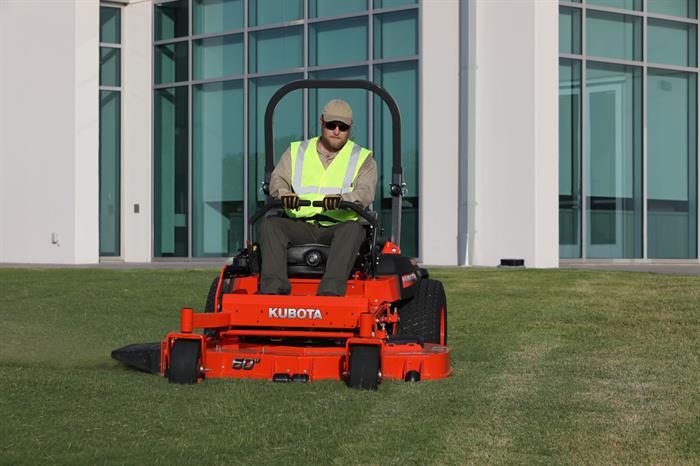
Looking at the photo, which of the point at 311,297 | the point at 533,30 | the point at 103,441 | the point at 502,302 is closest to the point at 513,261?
the point at 533,30

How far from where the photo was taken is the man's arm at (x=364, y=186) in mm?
7484

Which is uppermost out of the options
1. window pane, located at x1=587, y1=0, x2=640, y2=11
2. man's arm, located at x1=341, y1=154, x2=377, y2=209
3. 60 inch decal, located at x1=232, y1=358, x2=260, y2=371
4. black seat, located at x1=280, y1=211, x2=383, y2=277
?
window pane, located at x1=587, y1=0, x2=640, y2=11

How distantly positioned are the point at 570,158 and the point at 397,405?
618 inches

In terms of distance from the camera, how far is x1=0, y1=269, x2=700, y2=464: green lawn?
16.2ft

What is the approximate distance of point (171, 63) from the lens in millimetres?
25062

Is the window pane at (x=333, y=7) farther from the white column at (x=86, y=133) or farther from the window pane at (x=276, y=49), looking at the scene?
the white column at (x=86, y=133)

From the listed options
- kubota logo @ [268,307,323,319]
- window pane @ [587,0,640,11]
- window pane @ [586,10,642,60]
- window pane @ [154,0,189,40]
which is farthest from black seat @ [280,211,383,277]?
Answer: window pane @ [154,0,189,40]

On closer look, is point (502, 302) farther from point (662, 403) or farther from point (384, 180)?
point (384, 180)

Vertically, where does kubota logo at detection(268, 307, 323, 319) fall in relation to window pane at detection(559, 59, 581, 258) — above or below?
below

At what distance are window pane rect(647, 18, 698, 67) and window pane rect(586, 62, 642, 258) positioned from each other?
1.98ft

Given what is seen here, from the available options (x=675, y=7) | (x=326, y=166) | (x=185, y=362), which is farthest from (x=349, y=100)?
(x=185, y=362)

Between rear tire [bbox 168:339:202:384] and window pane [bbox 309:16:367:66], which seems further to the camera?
window pane [bbox 309:16:367:66]

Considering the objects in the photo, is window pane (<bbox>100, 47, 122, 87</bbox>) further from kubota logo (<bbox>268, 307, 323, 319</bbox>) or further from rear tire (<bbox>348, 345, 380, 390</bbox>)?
rear tire (<bbox>348, 345, 380, 390</bbox>)

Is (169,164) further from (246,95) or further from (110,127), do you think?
(246,95)
